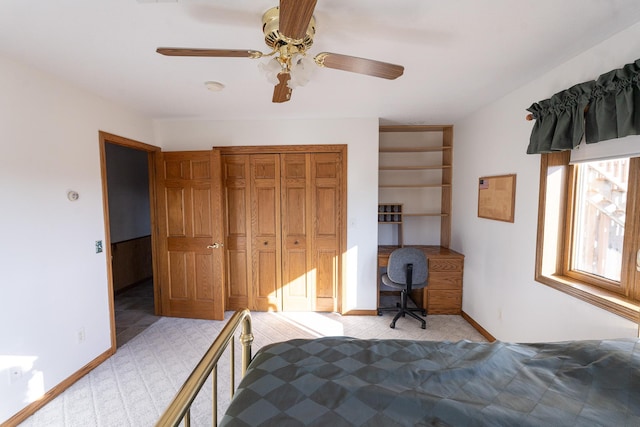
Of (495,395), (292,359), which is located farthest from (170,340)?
(495,395)

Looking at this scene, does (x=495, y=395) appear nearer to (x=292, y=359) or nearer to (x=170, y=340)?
(x=292, y=359)

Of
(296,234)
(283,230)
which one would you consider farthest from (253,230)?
(296,234)

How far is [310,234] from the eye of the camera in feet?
10.2

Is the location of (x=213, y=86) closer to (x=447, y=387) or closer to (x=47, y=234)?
(x=47, y=234)

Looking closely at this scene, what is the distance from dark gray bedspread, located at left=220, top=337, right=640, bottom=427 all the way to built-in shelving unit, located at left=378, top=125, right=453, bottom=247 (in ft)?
8.09

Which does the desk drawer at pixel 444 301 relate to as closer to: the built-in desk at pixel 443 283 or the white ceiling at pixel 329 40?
the built-in desk at pixel 443 283

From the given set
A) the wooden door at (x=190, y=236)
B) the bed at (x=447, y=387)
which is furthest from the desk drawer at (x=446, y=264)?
the wooden door at (x=190, y=236)

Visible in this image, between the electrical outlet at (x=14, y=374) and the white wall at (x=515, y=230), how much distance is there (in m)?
3.77

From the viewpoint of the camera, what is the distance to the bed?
78cm

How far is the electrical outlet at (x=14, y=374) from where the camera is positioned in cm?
162

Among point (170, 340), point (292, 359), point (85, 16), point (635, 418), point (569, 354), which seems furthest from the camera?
point (170, 340)

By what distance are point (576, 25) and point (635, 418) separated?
1.85m

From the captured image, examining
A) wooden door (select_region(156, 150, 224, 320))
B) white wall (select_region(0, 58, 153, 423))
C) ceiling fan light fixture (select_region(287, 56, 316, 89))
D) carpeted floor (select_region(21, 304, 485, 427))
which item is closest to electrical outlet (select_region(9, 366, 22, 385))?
white wall (select_region(0, 58, 153, 423))

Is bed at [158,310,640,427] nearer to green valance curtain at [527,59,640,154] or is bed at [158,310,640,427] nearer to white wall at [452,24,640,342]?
white wall at [452,24,640,342]
